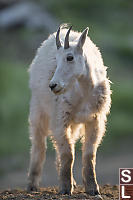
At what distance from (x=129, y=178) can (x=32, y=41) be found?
85.4 ft

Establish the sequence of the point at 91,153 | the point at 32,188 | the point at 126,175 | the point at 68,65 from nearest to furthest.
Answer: the point at 68,65, the point at 91,153, the point at 126,175, the point at 32,188

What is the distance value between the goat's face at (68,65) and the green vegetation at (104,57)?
408 inches

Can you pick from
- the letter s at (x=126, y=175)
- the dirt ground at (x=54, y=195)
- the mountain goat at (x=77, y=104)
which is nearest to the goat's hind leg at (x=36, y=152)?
the dirt ground at (x=54, y=195)

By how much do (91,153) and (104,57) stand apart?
23459mm

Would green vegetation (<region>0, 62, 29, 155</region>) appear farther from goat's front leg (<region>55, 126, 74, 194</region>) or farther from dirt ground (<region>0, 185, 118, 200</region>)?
goat's front leg (<region>55, 126, 74, 194</region>)

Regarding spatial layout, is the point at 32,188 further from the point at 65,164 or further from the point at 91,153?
the point at 91,153

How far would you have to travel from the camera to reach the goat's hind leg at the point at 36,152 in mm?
11586

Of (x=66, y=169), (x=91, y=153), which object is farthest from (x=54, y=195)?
(x=91, y=153)

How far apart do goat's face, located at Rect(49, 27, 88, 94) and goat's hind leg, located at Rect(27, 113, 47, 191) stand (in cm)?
205

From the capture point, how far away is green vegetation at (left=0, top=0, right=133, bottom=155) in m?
22.1

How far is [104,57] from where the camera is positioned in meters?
33.6

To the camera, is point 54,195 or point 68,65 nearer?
point 68,65

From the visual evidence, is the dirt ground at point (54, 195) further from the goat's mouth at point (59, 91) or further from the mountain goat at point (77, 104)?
the goat's mouth at point (59, 91)

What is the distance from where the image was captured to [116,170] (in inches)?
685
